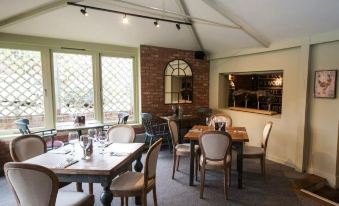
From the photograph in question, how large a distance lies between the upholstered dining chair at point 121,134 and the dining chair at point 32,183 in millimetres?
1381

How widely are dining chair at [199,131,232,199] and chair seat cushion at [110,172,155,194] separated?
882 millimetres

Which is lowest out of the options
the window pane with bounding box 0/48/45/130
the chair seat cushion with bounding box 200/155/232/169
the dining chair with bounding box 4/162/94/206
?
the chair seat cushion with bounding box 200/155/232/169

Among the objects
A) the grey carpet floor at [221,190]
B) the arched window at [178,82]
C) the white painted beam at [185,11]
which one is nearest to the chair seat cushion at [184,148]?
the grey carpet floor at [221,190]

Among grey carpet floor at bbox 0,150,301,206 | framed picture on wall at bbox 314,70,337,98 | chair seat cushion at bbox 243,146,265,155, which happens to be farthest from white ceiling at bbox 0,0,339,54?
grey carpet floor at bbox 0,150,301,206

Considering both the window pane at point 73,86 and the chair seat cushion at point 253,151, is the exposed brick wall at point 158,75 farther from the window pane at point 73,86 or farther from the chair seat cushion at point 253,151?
the chair seat cushion at point 253,151

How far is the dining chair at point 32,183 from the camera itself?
1.64 m

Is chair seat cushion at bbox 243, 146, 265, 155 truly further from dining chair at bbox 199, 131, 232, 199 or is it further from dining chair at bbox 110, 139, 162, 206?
dining chair at bbox 110, 139, 162, 206

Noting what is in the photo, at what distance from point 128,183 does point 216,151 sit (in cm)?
121

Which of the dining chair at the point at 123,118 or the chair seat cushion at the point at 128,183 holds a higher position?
the dining chair at the point at 123,118

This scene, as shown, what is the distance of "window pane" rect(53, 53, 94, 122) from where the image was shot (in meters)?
4.47

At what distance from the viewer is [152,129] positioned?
491 cm

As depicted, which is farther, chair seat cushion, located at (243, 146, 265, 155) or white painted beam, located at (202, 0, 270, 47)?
white painted beam, located at (202, 0, 270, 47)

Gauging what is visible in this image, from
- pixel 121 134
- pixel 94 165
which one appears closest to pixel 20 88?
pixel 121 134

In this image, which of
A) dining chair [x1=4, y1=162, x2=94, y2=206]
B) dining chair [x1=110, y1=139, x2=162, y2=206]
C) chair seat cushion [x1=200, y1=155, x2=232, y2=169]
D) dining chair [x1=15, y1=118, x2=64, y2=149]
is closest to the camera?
dining chair [x1=4, y1=162, x2=94, y2=206]
